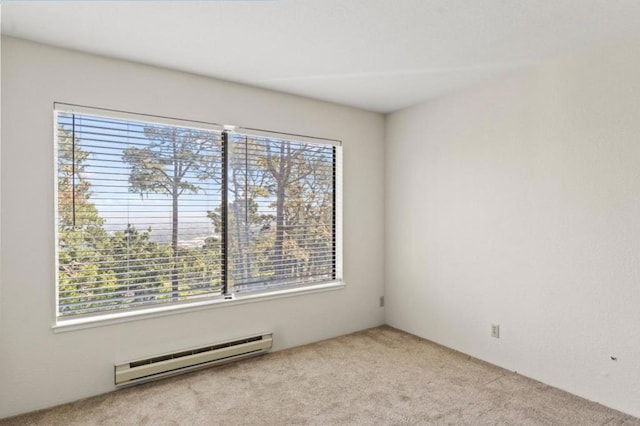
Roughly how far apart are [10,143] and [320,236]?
2.58 meters

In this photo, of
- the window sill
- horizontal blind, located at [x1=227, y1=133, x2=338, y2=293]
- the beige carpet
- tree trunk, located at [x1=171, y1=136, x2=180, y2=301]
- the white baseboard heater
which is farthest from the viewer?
horizontal blind, located at [x1=227, y1=133, x2=338, y2=293]

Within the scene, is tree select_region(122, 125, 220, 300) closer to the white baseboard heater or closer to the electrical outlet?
the white baseboard heater

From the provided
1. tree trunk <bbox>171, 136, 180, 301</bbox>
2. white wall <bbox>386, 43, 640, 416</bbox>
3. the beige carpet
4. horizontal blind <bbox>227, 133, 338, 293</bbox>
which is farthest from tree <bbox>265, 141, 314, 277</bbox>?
white wall <bbox>386, 43, 640, 416</bbox>

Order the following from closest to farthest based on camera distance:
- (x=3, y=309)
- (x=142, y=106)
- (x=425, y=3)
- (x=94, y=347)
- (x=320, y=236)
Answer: (x=425, y=3)
(x=3, y=309)
(x=94, y=347)
(x=142, y=106)
(x=320, y=236)

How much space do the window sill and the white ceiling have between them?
1895 mm

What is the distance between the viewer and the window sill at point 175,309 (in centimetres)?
254

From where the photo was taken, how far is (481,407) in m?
2.42

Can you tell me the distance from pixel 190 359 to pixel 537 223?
2912 millimetres

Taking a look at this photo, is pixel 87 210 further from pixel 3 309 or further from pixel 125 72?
pixel 125 72

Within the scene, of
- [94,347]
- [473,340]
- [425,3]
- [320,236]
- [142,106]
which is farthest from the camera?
[320,236]

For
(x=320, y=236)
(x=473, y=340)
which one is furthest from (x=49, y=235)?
(x=473, y=340)

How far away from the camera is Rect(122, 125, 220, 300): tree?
2.81m

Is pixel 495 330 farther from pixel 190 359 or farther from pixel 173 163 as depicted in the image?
pixel 173 163

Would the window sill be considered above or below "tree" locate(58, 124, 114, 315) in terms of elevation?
below
